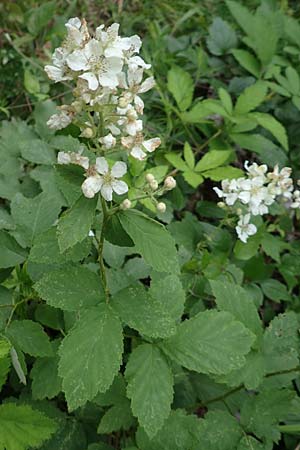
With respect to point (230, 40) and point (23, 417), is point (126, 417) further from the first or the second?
point (230, 40)

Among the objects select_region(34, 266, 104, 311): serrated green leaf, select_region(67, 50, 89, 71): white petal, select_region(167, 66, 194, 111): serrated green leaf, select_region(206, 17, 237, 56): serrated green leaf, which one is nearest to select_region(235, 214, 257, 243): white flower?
select_region(167, 66, 194, 111): serrated green leaf

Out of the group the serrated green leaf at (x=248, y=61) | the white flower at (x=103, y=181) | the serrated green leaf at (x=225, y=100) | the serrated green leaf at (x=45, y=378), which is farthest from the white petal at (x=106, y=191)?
the serrated green leaf at (x=248, y=61)

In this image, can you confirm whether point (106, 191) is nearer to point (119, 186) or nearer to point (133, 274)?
point (119, 186)

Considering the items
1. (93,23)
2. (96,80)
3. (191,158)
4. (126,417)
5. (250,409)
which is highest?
(96,80)

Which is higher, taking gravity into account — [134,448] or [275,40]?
[275,40]

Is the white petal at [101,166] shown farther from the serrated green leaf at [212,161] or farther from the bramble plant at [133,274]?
the serrated green leaf at [212,161]

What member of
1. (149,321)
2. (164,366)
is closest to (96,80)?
(149,321)

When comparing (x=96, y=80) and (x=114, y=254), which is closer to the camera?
(x=96, y=80)
